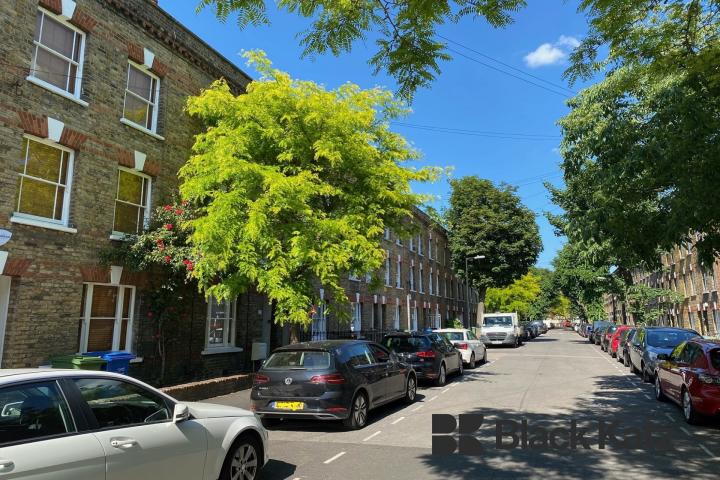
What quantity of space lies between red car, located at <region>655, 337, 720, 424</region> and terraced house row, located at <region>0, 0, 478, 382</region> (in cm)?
1113

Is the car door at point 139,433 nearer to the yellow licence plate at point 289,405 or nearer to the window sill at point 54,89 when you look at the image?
the yellow licence plate at point 289,405

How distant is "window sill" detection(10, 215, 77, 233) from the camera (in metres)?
9.75

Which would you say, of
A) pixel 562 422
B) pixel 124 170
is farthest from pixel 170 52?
pixel 562 422

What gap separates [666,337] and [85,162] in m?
16.4

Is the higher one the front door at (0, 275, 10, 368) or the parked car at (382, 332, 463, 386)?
the front door at (0, 275, 10, 368)

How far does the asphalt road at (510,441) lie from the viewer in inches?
245

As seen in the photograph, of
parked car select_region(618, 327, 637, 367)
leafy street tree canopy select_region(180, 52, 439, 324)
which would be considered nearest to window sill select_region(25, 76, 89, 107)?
leafy street tree canopy select_region(180, 52, 439, 324)

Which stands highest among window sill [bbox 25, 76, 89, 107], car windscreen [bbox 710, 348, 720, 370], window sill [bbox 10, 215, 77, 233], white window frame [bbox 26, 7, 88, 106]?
white window frame [bbox 26, 7, 88, 106]

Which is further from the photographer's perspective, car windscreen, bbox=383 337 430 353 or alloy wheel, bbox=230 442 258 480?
car windscreen, bbox=383 337 430 353

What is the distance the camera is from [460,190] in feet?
140

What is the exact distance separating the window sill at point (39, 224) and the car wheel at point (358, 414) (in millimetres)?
7068

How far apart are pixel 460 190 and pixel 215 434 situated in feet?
129

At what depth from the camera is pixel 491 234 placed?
39.7 m

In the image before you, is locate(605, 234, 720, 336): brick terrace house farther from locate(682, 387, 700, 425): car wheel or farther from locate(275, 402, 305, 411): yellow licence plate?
locate(275, 402, 305, 411): yellow licence plate
